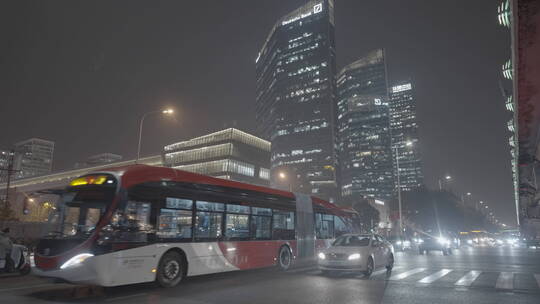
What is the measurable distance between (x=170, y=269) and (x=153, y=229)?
49.9 inches

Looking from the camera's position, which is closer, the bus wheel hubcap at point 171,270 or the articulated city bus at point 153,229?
the articulated city bus at point 153,229

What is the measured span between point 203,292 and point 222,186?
12.5 ft

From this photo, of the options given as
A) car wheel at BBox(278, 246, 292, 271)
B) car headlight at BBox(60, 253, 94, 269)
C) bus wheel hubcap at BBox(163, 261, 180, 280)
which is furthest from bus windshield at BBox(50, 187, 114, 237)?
car wheel at BBox(278, 246, 292, 271)

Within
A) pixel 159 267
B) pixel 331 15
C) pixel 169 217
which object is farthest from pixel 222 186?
pixel 331 15

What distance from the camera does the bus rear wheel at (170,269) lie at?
8.98 m

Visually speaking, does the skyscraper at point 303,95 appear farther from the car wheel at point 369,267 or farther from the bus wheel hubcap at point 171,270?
the bus wheel hubcap at point 171,270

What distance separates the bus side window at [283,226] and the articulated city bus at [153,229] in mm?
463

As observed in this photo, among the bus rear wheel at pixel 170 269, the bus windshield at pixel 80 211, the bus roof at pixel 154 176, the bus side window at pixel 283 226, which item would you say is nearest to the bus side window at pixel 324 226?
the bus side window at pixel 283 226

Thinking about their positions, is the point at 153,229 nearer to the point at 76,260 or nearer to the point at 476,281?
the point at 76,260

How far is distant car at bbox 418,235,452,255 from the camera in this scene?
25.8 m

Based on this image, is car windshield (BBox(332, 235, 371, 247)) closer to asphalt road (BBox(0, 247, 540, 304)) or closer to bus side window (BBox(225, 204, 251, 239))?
asphalt road (BBox(0, 247, 540, 304))

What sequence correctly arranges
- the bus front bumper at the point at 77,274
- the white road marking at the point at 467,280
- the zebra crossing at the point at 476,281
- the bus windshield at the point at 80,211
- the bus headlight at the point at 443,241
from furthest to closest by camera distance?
the bus headlight at the point at 443,241
the white road marking at the point at 467,280
the zebra crossing at the point at 476,281
the bus windshield at the point at 80,211
the bus front bumper at the point at 77,274

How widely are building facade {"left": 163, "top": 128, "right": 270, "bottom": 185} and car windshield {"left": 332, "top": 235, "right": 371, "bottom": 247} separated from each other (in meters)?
70.3

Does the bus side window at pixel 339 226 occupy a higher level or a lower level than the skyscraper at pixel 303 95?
lower
